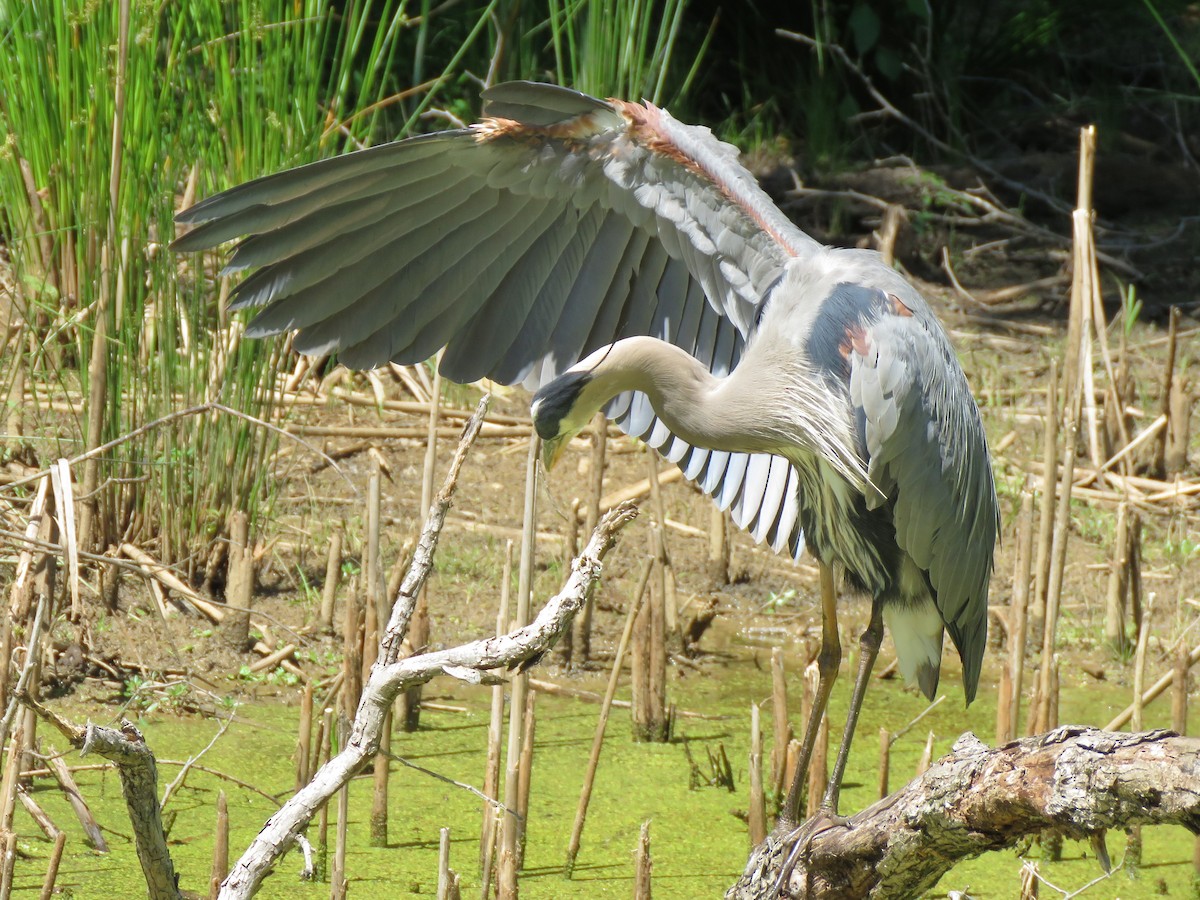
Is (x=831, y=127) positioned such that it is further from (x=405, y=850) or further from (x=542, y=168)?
(x=405, y=850)

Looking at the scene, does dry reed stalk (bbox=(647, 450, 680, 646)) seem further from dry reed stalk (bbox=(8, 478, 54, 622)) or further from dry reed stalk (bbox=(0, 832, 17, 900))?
dry reed stalk (bbox=(0, 832, 17, 900))

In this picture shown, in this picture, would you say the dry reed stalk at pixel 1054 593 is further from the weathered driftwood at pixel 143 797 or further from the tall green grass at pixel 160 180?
the weathered driftwood at pixel 143 797

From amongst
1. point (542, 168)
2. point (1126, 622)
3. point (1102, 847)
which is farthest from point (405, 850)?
point (1126, 622)

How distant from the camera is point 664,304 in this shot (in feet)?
13.4

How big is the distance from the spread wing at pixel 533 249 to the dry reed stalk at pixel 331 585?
974 millimetres

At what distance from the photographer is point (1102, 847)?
2203mm

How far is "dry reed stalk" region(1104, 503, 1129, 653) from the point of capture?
504 cm

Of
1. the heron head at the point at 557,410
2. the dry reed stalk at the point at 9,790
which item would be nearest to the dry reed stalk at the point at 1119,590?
the heron head at the point at 557,410

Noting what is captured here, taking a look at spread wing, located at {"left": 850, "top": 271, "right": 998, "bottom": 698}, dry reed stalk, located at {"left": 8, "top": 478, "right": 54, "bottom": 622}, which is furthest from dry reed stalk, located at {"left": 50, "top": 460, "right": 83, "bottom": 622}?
spread wing, located at {"left": 850, "top": 271, "right": 998, "bottom": 698}

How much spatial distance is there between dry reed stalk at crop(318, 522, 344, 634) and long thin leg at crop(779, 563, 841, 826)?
161cm

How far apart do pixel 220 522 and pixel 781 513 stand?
1.83 metres

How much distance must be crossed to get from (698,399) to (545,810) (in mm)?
1319

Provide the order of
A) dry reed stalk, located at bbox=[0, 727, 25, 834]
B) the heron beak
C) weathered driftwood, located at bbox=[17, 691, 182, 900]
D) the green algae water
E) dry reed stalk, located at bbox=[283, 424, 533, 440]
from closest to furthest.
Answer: weathered driftwood, located at bbox=[17, 691, 182, 900] → dry reed stalk, located at bbox=[0, 727, 25, 834] → the heron beak → the green algae water → dry reed stalk, located at bbox=[283, 424, 533, 440]

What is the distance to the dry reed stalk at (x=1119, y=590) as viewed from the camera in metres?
5.04
